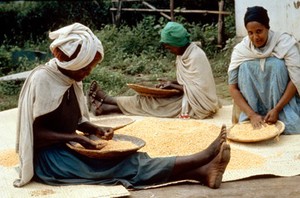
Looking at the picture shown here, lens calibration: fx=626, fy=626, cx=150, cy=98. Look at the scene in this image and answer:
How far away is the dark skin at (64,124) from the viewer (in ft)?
14.5

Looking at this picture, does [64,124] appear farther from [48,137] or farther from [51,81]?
[51,81]

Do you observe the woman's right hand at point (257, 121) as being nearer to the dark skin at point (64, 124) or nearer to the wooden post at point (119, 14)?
the dark skin at point (64, 124)

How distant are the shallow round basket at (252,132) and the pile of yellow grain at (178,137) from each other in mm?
183

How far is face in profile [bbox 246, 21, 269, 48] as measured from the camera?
5824 millimetres

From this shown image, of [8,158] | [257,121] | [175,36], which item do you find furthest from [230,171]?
[175,36]

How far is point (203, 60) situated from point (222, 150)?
281 centimetres

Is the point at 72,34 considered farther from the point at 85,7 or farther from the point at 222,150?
the point at 85,7

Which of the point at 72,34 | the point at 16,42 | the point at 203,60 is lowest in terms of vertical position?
the point at 16,42

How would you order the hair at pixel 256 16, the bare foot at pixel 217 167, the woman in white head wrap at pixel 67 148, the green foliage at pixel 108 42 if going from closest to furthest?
the bare foot at pixel 217 167
the woman in white head wrap at pixel 67 148
the hair at pixel 256 16
the green foliage at pixel 108 42

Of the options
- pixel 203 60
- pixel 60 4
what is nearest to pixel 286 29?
pixel 203 60

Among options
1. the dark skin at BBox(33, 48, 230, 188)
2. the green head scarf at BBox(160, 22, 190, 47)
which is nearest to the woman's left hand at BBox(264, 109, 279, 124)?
the green head scarf at BBox(160, 22, 190, 47)

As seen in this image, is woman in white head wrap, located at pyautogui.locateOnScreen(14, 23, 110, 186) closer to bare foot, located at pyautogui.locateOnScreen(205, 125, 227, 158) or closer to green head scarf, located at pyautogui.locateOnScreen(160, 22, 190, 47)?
bare foot, located at pyautogui.locateOnScreen(205, 125, 227, 158)

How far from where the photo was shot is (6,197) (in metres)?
4.29

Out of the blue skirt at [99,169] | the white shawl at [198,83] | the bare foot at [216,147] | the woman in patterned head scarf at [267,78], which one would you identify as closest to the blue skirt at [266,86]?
the woman in patterned head scarf at [267,78]
